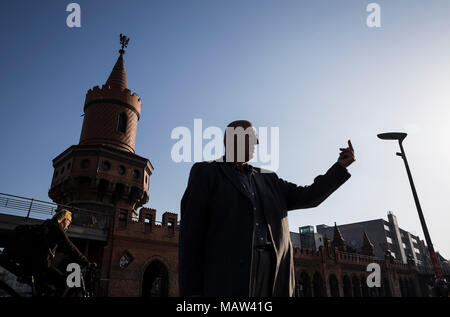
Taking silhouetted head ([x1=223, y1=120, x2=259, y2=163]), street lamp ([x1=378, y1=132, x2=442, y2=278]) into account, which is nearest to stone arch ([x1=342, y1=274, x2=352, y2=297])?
street lamp ([x1=378, y1=132, x2=442, y2=278])

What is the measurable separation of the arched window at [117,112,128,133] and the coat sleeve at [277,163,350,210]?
69.3 ft

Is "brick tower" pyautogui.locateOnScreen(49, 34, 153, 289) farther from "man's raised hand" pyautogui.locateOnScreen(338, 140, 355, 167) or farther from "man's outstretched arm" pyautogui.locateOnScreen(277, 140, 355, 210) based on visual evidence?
"man's raised hand" pyautogui.locateOnScreen(338, 140, 355, 167)

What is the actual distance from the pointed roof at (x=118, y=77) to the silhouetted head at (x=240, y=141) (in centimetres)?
2327

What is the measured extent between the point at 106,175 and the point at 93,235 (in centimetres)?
446

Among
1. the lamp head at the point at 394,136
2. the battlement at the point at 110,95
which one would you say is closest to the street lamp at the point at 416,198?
the lamp head at the point at 394,136

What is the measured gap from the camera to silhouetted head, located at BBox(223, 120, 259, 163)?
80.0 inches

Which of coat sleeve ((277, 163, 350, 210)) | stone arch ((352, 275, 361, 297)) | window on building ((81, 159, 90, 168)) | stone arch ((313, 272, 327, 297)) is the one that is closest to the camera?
coat sleeve ((277, 163, 350, 210))

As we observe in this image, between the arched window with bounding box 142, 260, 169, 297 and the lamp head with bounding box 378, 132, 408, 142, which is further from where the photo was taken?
the arched window with bounding box 142, 260, 169, 297

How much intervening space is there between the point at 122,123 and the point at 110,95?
2.29m

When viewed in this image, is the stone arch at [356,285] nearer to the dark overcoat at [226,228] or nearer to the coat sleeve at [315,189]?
the coat sleeve at [315,189]

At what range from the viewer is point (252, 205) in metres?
1.76

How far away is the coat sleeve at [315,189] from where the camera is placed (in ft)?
6.59

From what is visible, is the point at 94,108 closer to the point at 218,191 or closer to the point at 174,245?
the point at 174,245

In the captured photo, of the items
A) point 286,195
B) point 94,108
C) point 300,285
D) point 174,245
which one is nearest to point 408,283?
point 300,285
